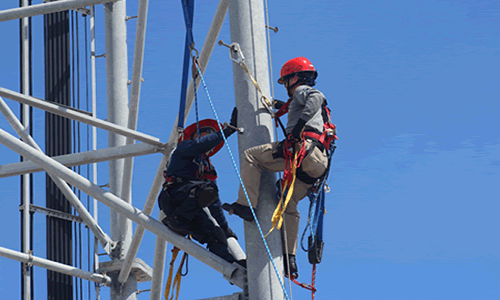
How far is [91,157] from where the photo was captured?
37.1 ft

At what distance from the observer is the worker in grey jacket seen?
8.30 metres

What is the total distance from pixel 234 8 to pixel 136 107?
370 cm

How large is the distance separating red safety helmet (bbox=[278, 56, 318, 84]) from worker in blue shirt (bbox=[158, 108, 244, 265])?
2.95ft

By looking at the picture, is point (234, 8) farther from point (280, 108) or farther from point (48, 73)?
point (48, 73)

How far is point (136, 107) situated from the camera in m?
12.1

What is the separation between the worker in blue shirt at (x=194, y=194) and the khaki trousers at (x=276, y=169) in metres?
0.57

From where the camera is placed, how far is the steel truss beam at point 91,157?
1105cm

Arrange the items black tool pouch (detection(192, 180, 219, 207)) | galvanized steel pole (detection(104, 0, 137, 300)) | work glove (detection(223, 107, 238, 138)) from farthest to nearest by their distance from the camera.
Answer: galvanized steel pole (detection(104, 0, 137, 300)) → black tool pouch (detection(192, 180, 219, 207)) → work glove (detection(223, 107, 238, 138))

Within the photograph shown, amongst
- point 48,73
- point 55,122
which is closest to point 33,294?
point 55,122

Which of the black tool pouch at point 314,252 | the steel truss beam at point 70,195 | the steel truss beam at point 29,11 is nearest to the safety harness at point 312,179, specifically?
the black tool pouch at point 314,252

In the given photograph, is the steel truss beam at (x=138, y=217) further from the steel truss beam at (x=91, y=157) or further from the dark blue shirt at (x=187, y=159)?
the steel truss beam at (x=91, y=157)

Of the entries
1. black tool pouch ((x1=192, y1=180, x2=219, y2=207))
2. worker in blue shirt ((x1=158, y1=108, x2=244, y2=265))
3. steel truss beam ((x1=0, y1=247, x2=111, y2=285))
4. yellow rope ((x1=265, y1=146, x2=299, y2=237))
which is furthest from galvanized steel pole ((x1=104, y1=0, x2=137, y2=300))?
yellow rope ((x1=265, y1=146, x2=299, y2=237))

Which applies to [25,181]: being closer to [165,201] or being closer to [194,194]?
[165,201]

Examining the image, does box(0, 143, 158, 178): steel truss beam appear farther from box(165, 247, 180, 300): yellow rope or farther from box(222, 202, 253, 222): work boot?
box(222, 202, 253, 222): work boot
